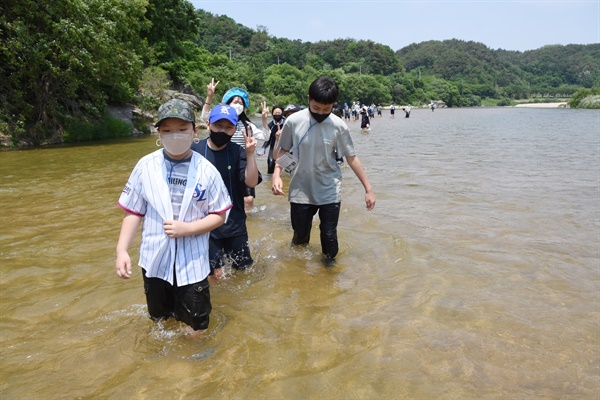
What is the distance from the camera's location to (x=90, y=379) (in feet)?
9.55

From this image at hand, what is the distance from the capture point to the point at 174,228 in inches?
112

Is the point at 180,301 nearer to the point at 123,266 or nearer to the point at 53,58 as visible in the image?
the point at 123,266

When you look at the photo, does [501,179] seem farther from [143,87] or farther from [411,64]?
[411,64]

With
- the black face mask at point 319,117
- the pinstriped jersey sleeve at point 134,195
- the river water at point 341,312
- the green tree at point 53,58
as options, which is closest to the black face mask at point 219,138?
the black face mask at point 319,117

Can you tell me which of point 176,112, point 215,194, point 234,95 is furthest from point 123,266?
point 234,95

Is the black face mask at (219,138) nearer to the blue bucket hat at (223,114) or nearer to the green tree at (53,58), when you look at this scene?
the blue bucket hat at (223,114)

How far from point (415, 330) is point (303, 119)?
2.20 meters

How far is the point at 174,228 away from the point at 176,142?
0.55 meters

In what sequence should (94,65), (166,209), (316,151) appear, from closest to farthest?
(166,209)
(316,151)
(94,65)

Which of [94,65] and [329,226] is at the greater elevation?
[94,65]

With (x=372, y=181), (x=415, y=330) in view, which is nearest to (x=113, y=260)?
(x=415, y=330)

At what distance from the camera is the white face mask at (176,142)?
9.59 ft

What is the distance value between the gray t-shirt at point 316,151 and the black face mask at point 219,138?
73 cm

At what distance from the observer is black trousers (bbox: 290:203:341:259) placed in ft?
15.2
